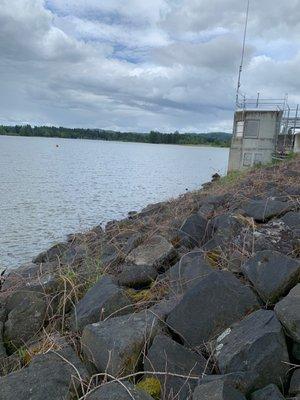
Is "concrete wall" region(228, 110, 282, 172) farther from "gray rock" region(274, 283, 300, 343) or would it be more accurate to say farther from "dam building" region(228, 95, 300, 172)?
"gray rock" region(274, 283, 300, 343)

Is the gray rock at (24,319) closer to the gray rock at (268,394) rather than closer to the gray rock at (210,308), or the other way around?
the gray rock at (210,308)

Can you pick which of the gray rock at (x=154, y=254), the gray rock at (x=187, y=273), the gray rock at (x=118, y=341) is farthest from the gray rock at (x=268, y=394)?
the gray rock at (x=154, y=254)

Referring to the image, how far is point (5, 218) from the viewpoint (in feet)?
63.9

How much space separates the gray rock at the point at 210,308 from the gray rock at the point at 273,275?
0.14 meters

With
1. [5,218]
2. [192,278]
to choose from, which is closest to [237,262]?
[192,278]

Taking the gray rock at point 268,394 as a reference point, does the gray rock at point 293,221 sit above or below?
above

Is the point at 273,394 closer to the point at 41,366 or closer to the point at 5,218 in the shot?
the point at 41,366

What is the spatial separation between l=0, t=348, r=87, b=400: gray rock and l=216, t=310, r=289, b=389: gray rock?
4.03ft

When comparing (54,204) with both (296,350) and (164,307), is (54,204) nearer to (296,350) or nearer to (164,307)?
(164,307)

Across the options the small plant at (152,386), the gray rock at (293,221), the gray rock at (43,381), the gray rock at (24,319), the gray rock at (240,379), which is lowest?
the gray rock at (24,319)

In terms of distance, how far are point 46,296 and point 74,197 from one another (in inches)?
853

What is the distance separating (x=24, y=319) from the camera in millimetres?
5500

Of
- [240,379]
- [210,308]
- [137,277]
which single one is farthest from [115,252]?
[240,379]

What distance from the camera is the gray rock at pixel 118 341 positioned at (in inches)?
151
